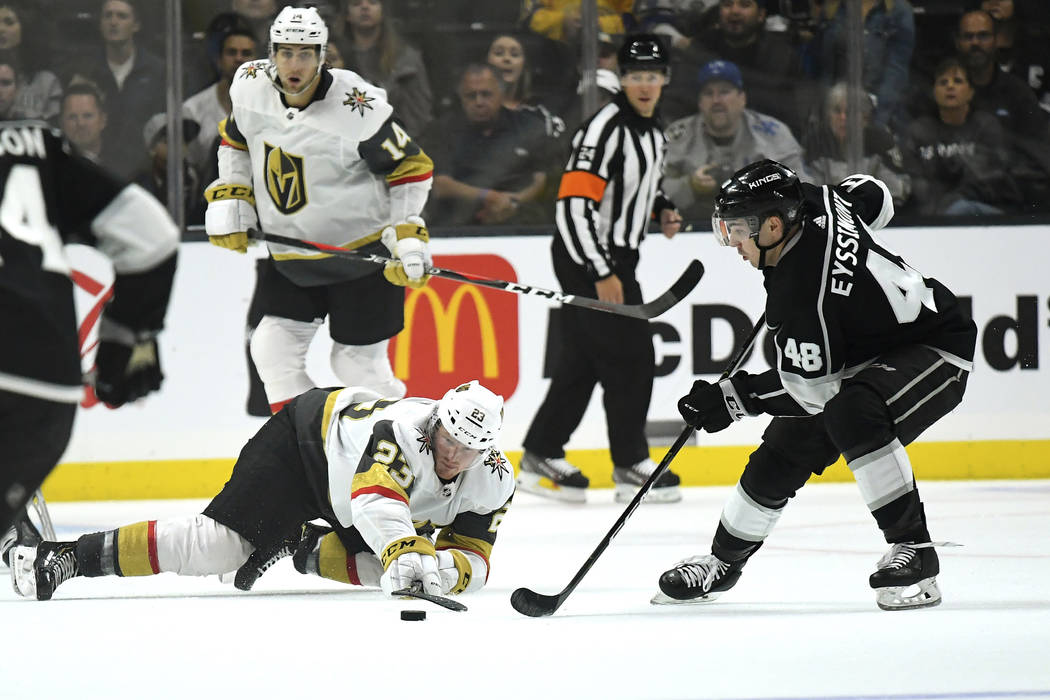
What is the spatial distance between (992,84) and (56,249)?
488 centimetres

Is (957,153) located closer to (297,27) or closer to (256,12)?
(256,12)

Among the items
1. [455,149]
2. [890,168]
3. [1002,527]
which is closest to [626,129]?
[455,149]

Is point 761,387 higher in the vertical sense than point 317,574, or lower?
higher

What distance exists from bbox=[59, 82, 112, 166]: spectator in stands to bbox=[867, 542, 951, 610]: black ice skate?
3652 mm

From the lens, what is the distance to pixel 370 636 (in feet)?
10.0

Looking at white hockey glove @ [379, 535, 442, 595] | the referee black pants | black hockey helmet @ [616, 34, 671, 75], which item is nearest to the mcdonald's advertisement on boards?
the referee black pants

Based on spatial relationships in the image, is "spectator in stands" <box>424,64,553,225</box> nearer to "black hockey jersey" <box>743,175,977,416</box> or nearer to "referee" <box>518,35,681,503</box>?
"referee" <box>518,35,681,503</box>

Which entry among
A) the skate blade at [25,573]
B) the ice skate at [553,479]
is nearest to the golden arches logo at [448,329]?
the ice skate at [553,479]

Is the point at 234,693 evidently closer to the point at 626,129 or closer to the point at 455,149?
the point at 626,129

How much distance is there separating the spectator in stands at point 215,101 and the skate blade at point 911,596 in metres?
3.42

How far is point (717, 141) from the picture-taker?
6168mm

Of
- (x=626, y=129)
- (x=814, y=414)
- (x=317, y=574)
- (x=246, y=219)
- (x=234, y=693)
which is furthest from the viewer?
(x=626, y=129)

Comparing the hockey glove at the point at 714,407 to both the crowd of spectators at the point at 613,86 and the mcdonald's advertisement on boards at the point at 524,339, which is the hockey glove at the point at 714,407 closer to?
the mcdonald's advertisement on boards at the point at 524,339

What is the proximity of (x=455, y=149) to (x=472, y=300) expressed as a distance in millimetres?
603
